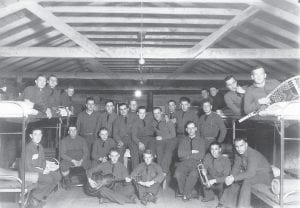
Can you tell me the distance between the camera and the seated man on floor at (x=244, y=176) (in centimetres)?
599

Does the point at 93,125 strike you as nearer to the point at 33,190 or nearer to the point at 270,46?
the point at 33,190

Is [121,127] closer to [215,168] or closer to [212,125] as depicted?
[212,125]

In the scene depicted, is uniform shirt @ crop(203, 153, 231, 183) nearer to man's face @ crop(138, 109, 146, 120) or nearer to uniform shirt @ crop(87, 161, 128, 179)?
uniform shirt @ crop(87, 161, 128, 179)

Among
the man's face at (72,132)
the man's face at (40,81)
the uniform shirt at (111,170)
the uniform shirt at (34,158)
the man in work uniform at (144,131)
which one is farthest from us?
the man in work uniform at (144,131)

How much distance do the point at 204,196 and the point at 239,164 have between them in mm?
1115

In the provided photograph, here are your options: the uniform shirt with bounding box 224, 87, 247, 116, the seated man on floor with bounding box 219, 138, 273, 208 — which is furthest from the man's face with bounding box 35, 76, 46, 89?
the seated man on floor with bounding box 219, 138, 273, 208

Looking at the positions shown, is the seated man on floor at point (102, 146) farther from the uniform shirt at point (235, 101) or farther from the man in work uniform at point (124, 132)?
the uniform shirt at point (235, 101)

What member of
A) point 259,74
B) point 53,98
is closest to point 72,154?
point 53,98

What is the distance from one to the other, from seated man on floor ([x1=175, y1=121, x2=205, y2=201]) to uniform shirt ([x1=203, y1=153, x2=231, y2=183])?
28 cm

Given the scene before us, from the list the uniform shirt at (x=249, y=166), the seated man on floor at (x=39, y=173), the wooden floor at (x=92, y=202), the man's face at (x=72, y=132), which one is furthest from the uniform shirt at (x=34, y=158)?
the uniform shirt at (x=249, y=166)

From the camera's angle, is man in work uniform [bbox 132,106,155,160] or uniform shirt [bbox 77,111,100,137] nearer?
man in work uniform [bbox 132,106,155,160]

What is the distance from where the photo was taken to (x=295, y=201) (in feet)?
17.7

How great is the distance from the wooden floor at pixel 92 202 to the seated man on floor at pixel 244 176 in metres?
0.49

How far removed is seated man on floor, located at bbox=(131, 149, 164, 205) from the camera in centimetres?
691
